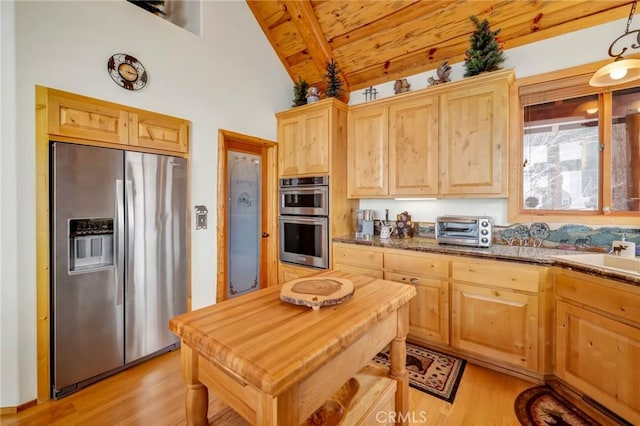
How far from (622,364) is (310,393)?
1.92 metres

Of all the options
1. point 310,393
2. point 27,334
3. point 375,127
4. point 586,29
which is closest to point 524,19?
point 586,29

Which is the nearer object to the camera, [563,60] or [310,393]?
[310,393]

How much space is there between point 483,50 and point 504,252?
177 centimetres

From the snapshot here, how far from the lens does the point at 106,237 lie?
2.12m

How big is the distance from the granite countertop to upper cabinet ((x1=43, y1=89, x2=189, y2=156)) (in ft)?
6.35

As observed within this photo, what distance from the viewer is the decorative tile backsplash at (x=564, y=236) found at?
2.15 m

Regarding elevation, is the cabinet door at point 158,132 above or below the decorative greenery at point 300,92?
below

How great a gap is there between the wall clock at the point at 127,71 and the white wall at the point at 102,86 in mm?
45

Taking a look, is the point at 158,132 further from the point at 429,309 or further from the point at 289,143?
the point at 429,309

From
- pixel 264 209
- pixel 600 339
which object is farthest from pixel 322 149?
pixel 600 339

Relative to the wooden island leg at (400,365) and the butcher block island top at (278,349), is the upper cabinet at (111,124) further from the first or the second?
the wooden island leg at (400,365)

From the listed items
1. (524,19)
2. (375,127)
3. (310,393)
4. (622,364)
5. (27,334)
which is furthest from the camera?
(375,127)

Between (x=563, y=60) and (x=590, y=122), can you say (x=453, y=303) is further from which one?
(x=563, y=60)

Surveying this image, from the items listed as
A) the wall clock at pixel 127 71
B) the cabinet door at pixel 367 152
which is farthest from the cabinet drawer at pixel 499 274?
the wall clock at pixel 127 71
